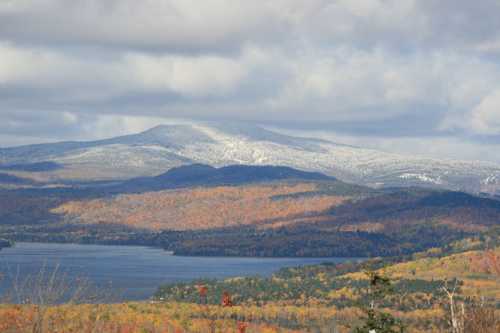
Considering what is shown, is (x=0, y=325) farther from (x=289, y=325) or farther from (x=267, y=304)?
(x=267, y=304)

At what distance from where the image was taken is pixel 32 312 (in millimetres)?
25766

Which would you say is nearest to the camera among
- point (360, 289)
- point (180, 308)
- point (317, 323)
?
point (180, 308)

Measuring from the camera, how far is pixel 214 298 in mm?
163750

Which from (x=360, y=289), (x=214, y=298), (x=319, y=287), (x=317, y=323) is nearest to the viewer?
(x=317, y=323)

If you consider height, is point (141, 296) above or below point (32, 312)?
below

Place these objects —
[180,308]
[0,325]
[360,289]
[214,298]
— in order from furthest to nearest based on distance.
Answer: [360,289], [214,298], [180,308], [0,325]

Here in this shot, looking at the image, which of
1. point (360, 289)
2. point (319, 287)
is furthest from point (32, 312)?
point (319, 287)

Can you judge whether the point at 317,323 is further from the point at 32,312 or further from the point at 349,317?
the point at 32,312

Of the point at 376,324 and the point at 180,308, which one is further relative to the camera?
the point at 180,308

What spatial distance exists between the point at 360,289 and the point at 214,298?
34184 millimetres

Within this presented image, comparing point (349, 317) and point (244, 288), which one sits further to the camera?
point (244, 288)

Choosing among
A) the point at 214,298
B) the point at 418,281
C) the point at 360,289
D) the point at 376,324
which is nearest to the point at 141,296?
the point at 214,298

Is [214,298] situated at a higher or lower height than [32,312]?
lower

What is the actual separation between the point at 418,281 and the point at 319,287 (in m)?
22.6
